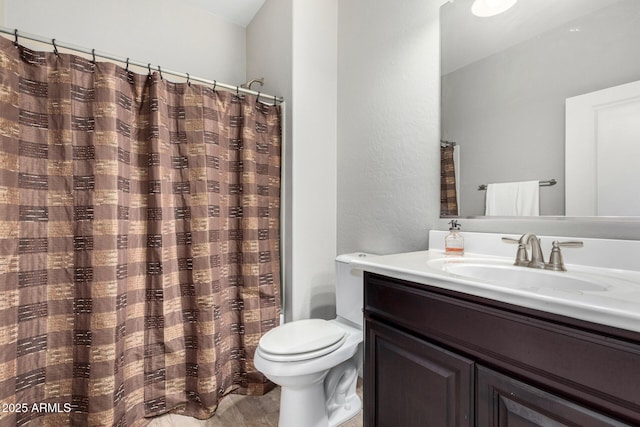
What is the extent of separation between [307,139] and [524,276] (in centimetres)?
136

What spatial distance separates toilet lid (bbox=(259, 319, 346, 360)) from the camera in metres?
1.25

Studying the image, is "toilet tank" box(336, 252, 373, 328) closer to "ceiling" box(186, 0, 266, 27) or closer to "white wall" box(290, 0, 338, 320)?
"white wall" box(290, 0, 338, 320)

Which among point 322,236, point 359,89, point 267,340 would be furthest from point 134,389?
point 359,89

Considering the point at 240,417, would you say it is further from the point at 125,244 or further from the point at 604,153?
the point at 604,153

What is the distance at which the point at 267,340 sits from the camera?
1.33 metres

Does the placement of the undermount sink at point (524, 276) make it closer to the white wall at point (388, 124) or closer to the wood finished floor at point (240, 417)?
the white wall at point (388, 124)

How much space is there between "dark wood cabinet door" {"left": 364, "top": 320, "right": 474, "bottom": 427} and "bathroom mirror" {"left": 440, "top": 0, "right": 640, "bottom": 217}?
703 mm

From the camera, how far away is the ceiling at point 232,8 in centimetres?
208

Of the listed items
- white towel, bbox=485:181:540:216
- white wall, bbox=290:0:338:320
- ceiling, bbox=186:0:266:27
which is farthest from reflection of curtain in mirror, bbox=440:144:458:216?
ceiling, bbox=186:0:266:27

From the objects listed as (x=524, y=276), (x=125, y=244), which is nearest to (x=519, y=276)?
(x=524, y=276)

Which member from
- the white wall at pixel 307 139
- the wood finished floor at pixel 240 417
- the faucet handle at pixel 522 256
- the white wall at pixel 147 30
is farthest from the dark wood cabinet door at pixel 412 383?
the white wall at pixel 147 30

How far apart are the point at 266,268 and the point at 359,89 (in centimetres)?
124

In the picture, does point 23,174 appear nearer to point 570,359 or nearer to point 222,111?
point 222,111

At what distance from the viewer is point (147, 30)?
197 centimetres
